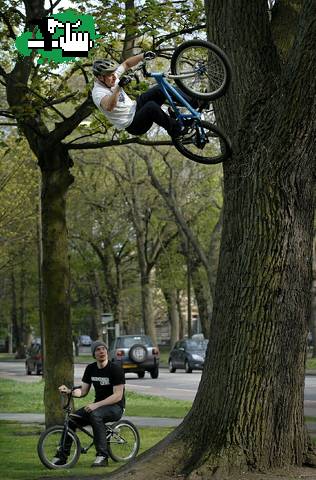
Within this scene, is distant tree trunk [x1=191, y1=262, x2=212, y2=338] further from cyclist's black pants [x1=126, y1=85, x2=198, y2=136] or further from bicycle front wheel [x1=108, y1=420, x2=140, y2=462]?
cyclist's black pants [x1=126, y1=85, x2=198, y2=136]

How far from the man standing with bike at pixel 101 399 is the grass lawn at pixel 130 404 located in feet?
27.5

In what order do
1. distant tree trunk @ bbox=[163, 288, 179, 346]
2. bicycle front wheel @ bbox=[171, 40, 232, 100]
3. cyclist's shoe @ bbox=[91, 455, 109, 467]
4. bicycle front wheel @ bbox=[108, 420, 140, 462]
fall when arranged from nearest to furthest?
bicycle front wheel @ bbox=[171, 40, 232, 100], cyclist's shoe @ bbox=[91, 455, 109, 467], bicycle front wheel @ bbox=[108, 420, 140, 462], distant tree trunk @ bbox=[163, 288, 179, 346]

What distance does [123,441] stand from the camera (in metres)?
11.8

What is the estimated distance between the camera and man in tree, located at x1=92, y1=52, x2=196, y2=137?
28.4 feet

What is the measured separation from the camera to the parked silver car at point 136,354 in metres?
37.2

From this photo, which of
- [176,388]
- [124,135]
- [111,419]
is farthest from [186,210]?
[111,419]

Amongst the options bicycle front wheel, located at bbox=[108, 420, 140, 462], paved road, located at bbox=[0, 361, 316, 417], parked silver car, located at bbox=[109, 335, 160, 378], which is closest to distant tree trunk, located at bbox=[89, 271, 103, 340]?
parked silver car, located at bbox=[109, 335, 160, 378]

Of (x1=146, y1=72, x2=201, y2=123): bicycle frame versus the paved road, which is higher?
(x1=146, y1=72, x2=201, y2=123): bicycle frame

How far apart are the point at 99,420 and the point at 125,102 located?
14.1 feet

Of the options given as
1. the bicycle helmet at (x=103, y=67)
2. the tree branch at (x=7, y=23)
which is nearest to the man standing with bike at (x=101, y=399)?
the bicycle helmet at (x=103, y=67)

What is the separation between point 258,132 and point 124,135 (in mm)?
8902

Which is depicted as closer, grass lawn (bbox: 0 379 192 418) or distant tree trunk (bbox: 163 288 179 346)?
grass lawn (bbox: 0 379 192 418)

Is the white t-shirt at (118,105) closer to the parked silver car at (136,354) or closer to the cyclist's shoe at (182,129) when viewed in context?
the cyclist's shoe at (182,129)

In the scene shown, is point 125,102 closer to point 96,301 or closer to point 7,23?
point 7,23
